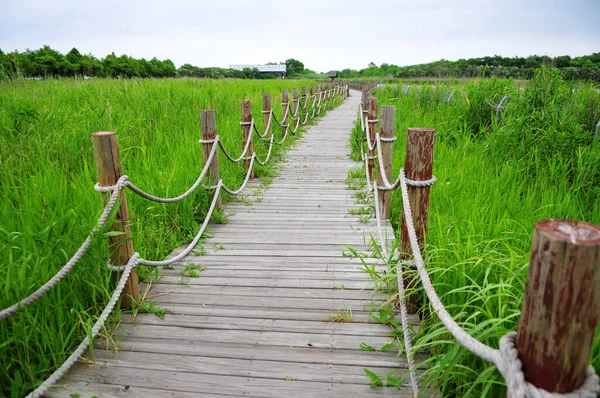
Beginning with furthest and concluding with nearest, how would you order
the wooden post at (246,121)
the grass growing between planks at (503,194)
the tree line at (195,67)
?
the tree line at (195,67)
the wooden post at (246,121)
the grass growing between planks at (503,194)

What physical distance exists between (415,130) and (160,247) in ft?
7.78

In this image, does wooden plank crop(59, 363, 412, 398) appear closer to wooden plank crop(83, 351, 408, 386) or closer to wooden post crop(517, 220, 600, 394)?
wooden plank crop(83, 351, 408, 386)

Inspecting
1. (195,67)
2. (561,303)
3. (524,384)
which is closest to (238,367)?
(524,384)

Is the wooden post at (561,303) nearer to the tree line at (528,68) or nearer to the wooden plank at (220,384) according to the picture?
the wooden plank at (220,384)

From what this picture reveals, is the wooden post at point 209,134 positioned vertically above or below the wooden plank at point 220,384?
above

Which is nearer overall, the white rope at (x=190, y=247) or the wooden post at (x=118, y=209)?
the wooden post at (x=118, y=209)

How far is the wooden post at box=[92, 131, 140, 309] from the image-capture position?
2.53 metres

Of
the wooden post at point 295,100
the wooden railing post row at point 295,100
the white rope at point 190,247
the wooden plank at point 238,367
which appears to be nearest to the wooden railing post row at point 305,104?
the wooden railing post row at point 295,100

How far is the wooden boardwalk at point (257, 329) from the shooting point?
2.13 metres

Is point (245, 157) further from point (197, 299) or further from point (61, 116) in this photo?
point (197, 299)

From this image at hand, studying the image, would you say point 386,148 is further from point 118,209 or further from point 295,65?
point 295,65

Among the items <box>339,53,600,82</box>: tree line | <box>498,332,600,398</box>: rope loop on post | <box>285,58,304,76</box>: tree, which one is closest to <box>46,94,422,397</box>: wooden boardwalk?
<box>498,332,600,398</box>: rope loop on post

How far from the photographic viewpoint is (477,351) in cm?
137

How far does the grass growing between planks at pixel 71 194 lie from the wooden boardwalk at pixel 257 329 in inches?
9.9
